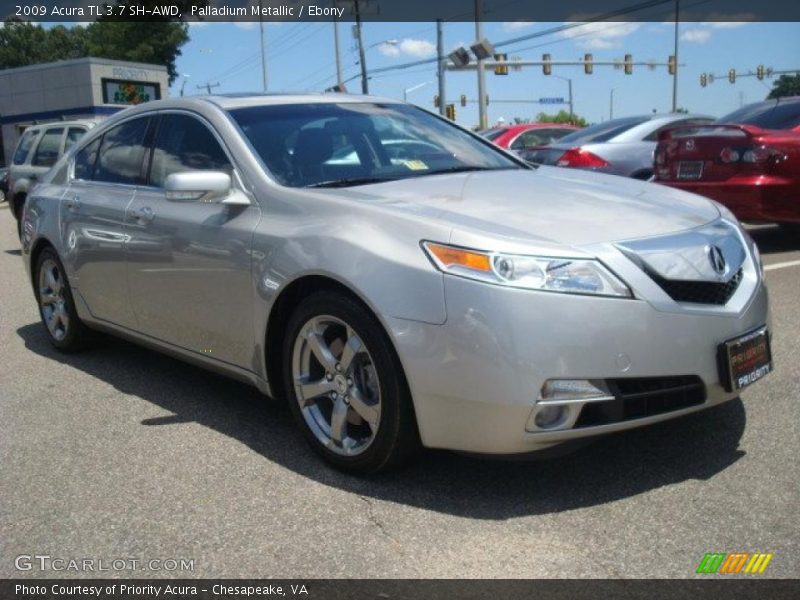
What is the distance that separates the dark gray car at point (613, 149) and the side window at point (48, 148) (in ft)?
20.6

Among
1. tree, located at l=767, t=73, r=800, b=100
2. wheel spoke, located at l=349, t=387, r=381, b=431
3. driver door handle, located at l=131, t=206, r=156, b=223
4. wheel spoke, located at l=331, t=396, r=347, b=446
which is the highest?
tree, located at l=767, t=73, r=800, b=100

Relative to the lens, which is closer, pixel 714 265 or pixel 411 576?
pixel 411 576

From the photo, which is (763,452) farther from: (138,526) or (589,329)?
(138,526)

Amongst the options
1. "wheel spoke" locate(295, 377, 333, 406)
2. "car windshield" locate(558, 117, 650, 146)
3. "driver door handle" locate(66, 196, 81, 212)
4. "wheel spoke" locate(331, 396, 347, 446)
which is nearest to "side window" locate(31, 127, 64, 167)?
"car windshield" locate(558, 117, 650, 146)

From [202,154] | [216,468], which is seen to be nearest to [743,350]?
[216,468]

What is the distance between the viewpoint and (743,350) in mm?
3326

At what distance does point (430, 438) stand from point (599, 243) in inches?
35.8

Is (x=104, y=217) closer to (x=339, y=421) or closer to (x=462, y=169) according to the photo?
(x=462, y=169)

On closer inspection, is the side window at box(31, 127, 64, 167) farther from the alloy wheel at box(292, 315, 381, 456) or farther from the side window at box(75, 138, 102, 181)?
the alloy wheel at box(292, 315, 381, 456)

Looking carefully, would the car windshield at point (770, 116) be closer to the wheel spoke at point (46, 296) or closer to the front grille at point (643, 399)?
the front grille at point (643, 399)

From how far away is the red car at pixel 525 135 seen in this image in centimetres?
1441

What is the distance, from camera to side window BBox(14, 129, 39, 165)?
42.3ft

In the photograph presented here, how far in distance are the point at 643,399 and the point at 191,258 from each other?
7.11ft

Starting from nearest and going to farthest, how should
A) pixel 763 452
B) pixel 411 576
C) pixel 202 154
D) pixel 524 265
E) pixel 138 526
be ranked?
1. pixel 411 576
2. pixel 524 265
3. pixel 138 526
4. pixel 763 452
5. pixel 202 154
